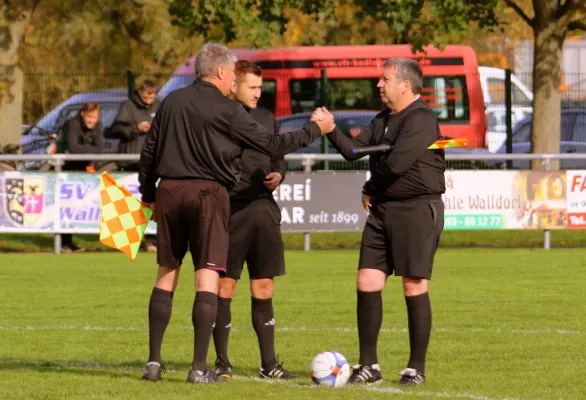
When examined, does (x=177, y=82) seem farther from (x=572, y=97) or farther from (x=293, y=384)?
(x=293, y=384)

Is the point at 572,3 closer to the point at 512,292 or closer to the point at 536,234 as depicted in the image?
the point at 536,234

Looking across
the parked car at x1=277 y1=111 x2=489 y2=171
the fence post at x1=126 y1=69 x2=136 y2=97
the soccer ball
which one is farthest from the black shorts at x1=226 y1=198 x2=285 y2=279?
the fence post at x1=126 y1=69 x2=136 y2=97

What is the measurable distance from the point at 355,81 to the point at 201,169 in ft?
65.7

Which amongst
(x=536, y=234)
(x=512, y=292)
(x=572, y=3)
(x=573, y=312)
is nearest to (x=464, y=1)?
(x=572, y=3)

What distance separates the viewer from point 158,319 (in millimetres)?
8258

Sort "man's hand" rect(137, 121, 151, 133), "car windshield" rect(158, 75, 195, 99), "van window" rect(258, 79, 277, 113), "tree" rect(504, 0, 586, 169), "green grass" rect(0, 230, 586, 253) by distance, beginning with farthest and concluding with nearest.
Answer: "car windshield" rect(158, 75, 195, 99), "van window" rect(258, 79, 277, 113), "tree" rect(504, 0, 586, 169), "green grass" rect(0, 230, 586, 253), "man's hand" rect(137, 121, 151, 133)

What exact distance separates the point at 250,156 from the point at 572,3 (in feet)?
51.7

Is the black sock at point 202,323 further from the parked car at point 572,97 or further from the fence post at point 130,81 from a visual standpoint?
the parked car at point 572,97

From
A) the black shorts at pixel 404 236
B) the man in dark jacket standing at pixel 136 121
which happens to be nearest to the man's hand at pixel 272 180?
the black shorts at pixel 404 236

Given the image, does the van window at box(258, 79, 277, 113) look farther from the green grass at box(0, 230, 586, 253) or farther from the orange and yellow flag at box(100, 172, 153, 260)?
the orange and yellow flag at box(100, 172, 153, 260)

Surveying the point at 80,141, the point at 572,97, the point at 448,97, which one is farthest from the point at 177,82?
the point at 80,141

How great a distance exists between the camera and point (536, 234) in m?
21.8

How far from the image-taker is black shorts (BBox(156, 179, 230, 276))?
8.12 m

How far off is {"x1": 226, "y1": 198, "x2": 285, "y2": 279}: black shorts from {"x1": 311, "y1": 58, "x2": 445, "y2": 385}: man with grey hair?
0.69m
